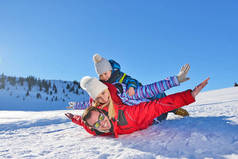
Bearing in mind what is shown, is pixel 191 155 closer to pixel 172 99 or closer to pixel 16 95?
pixel 172 99

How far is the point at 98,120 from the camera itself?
6.08 ft

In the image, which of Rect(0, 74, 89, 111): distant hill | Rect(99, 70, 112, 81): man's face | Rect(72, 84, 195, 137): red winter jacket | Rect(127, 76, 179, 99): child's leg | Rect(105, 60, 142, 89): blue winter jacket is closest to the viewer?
Rect(72, 84, 195, 137): red winter jacket

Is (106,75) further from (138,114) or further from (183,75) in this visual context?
(183,75)

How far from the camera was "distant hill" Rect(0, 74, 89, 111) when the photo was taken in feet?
31.4

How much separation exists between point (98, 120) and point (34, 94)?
10.3 metres

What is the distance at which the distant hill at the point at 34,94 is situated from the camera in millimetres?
9586

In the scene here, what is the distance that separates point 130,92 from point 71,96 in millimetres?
10857

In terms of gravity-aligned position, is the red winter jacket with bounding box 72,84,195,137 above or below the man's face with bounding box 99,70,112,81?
below

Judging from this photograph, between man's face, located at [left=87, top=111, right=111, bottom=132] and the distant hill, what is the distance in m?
8.39

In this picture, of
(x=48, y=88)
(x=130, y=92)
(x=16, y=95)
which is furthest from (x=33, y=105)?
(x=130, y=92)

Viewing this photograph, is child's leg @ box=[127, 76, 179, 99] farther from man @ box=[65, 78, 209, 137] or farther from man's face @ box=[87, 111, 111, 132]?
man's face @ box=[87, 111, 111, 132]

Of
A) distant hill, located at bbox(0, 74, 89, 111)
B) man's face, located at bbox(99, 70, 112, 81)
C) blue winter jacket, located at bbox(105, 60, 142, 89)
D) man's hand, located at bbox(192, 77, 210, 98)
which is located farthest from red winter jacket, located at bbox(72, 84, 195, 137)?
distant hill, located at bbox(0, 74, 89, 111)

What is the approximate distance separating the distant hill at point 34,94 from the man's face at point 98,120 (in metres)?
8.39

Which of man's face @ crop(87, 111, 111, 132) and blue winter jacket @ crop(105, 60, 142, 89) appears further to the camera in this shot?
blue winter jacket @ crop(105, 60, 142, 89)
